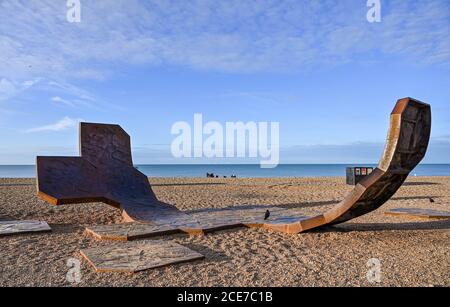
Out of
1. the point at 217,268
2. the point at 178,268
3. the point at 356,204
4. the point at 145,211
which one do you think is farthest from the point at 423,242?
the point at 145,211

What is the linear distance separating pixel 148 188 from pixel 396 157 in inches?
233

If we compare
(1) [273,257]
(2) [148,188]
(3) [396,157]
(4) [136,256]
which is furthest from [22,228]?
(3) [396,157]

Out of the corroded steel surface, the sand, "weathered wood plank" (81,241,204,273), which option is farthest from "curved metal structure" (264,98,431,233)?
the corroded steel surface

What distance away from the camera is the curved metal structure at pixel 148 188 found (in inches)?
191

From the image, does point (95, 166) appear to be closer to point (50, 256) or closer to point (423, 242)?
point (50, 256)

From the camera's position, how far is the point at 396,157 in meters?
4.83

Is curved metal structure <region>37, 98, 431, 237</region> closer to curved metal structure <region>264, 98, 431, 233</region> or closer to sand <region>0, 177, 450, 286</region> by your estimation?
curved metal structure <region>264, 98, 431, 233</region>

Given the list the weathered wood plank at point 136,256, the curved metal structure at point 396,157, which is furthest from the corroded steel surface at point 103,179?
the curved metal structure at point 396,157

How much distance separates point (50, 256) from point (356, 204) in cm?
424

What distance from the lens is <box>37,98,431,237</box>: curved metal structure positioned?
485 cm

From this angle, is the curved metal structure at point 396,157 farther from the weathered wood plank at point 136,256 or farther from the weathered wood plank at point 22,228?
the weathered wood plank at point 22,228

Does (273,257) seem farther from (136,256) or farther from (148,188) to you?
(148,188)
